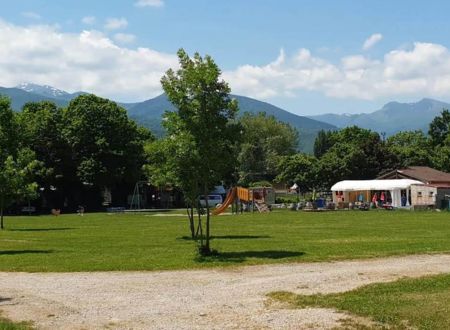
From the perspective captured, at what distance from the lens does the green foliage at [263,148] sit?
4330 inches

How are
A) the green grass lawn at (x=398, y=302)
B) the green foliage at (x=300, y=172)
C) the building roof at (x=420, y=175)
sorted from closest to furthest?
the green grass lawn at (x=398, y=302), the building roof at (x=420, y=175), the green foliage at (x=300, y=172)

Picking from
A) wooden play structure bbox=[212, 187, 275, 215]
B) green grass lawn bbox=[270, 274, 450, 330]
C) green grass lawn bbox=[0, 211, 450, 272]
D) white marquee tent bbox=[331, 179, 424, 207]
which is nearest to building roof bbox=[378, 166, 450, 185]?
white marquee tent bbox=[331, 179, 424, 207]

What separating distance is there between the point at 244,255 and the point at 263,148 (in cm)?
9517

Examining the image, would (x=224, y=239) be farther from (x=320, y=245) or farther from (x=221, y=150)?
(x=221, y=150)

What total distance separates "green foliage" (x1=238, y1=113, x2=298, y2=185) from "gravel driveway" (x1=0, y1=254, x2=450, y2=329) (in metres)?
88.9

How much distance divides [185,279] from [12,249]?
11.9 meters

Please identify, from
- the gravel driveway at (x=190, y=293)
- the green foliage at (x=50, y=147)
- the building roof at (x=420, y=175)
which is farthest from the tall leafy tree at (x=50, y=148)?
the gravel driveway at (x=190, y=293)

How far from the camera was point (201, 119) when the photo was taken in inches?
814

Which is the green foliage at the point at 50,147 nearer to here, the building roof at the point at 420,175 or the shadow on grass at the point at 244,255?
the building roof at the point at 420,175

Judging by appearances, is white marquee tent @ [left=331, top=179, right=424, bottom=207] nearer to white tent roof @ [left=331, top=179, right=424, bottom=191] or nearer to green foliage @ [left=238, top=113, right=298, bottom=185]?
white tent roof @ [left=331, top=179, right=424, bottom=191]

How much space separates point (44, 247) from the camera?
82.5 ft

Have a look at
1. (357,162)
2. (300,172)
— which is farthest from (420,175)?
(300,172)

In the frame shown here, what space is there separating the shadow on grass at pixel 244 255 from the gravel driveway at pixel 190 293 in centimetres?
204

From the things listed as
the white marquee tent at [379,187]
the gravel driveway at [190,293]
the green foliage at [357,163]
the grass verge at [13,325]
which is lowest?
the grass verge at [13,325]
